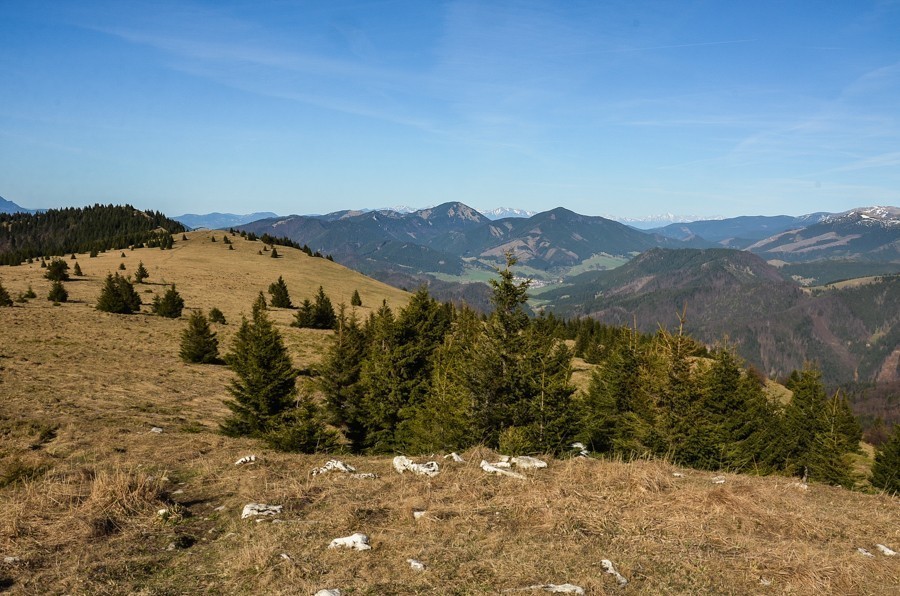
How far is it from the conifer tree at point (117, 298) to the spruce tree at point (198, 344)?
1428cm

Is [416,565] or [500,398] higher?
[416,565]

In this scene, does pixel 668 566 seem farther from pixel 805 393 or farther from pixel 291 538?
pixel 805 393

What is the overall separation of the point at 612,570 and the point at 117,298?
1974 inches

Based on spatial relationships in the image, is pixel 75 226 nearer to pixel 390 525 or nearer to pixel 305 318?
pixel 305 318

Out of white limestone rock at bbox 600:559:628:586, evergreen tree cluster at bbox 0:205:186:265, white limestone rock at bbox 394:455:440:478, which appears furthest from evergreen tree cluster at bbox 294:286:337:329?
evergreen tree cluster at bbox 0:205:186:265

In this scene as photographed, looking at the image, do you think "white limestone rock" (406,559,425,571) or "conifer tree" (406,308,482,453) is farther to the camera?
"conifer tree" (406,308,482,453)

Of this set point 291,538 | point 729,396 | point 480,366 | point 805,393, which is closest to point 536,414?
point 480,366

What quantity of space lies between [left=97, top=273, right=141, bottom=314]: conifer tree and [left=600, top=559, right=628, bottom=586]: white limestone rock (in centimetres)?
4922

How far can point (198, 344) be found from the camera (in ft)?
114

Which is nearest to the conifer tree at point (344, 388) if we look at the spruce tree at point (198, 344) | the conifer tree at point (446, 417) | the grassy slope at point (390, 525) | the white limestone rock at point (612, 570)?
the conifer tree at point (446, 417)

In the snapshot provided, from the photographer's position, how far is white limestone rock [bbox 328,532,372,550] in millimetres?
8141

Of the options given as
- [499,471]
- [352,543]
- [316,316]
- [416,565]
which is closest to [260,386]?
[499,471]

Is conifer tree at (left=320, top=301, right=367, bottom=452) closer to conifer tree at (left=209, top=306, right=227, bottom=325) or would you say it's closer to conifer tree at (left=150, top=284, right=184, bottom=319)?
conifer tree at (left=209, top=306, right=227, bottom=325)

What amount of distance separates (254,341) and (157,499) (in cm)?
1295
